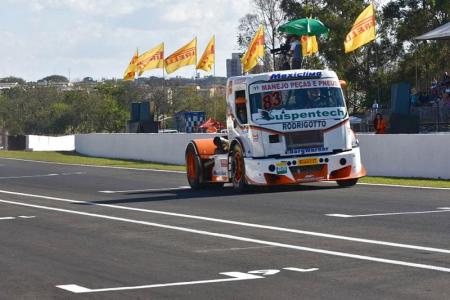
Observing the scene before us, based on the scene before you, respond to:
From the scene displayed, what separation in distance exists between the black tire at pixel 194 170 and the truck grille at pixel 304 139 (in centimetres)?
313

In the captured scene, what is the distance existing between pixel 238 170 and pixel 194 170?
91.4 inches

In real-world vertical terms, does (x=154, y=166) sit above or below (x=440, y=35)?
below

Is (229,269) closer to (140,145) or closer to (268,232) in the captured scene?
(268,232)

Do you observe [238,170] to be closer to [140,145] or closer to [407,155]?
[407,155]

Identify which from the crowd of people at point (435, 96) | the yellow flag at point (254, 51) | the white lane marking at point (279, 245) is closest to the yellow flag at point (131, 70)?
the yellow flag at point (254, 51)

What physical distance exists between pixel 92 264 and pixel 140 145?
33729 mm

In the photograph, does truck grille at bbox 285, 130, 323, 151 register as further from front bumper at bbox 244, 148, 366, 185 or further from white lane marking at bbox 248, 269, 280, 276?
white lane marking at bbox 248, 269, 280, 276

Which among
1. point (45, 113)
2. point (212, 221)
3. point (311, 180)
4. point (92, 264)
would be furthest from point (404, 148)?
point (45, 113)

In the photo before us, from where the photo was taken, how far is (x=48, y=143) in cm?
7394

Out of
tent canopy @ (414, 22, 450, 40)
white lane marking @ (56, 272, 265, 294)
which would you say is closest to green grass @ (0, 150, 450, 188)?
tent canopy @ (414, 22, 450, 40)

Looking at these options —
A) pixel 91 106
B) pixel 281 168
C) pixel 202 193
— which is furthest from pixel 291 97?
pixel 91 106

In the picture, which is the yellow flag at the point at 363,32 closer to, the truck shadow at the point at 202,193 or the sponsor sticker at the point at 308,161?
the truck shadow at the point at 202,193

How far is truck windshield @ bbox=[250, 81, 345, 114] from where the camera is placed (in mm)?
23219

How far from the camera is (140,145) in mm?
46094
